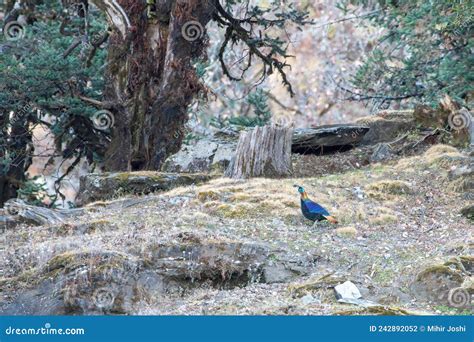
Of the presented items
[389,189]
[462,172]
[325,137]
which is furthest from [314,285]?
[325,137]

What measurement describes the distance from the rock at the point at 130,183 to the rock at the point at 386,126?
167 inches

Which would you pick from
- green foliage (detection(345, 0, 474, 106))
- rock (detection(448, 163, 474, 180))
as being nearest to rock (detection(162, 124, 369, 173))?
green foliage (detection(345, 0, 474, 106))

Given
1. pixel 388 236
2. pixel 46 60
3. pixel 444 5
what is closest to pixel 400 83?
pixel 444 5

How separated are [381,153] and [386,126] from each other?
1327 mm

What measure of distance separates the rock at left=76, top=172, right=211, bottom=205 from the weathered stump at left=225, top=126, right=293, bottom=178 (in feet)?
1.99

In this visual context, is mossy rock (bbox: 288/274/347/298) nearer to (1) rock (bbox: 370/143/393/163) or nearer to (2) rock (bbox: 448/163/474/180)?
(2) rock (bbox: 448/163/474/180)

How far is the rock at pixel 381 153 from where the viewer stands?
60.6 feet

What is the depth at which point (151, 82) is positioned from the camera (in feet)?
63.6

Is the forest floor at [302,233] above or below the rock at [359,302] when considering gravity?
above

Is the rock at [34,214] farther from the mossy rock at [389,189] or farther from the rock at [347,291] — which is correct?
the rock at [347,291]

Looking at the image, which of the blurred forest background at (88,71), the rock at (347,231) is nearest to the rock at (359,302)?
the rock at (347,231)

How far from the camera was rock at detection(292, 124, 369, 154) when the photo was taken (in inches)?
749

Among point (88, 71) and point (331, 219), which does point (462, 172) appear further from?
point (88, 71)

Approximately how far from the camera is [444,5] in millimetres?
18594
